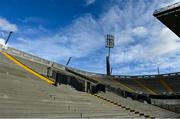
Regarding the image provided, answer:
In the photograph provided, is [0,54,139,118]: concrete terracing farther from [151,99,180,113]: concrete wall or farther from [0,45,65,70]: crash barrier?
[151,99,180,113]: concrete wall

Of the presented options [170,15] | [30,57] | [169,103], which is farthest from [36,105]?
[169,103]

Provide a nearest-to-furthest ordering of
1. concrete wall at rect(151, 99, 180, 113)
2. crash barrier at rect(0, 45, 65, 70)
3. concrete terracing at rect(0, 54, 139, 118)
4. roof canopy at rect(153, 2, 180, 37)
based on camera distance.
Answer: concrete terracing at rect(0, 54, 139, 118), roof canopy at rect(153, 2, 180, 37), crash barrier at rect(0, 45, 65, 70), concrete wall at rect(151, 99, 180, 113)

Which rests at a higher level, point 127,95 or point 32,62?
point 32,62

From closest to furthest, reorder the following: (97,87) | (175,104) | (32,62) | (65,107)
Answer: (65,107) < (97,87) < (32,62) < (175,104)

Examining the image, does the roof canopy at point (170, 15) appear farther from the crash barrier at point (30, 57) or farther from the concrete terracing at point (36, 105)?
the crash barrier at point (30, 57)

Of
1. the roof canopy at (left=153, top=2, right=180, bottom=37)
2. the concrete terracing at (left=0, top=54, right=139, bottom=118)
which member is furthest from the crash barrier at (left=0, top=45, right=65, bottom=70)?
the roof canopy at (left=153, top=2, right=180, bottom=37)

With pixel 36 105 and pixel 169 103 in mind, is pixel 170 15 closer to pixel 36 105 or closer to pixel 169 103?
pixel 36 105

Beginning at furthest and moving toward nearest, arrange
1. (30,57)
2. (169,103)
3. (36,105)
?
(169,103), (30,57), (36,105)

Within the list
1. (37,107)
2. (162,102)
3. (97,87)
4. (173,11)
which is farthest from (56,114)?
(162,102)

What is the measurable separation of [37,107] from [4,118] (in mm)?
→ 2099

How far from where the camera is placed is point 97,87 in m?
18.9

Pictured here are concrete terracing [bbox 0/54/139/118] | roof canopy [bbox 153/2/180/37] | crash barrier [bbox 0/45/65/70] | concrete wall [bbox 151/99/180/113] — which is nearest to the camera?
concrete terracing [bbox 0/54/139/118]

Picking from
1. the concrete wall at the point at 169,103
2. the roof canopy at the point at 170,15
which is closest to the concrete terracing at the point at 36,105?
the roof canopy at the point at 170,15

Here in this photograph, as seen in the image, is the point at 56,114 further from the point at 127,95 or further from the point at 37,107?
the point at 127,95
